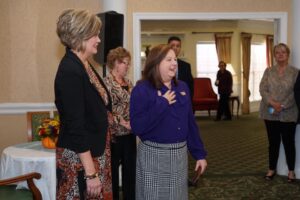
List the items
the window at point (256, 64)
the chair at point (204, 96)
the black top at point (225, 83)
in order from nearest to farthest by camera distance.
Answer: the black top at point (225, 83)
the chair at point (204, 96)
the window at point (256, 64)

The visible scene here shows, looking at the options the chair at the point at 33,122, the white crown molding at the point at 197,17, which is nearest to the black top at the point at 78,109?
the chair at the point at 33,122

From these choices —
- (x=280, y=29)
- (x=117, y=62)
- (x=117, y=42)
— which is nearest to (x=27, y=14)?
(x=117, y=42)

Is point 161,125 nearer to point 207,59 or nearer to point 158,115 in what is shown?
point 158,115

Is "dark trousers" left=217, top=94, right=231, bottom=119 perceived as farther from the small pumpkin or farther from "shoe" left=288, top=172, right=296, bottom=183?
the small pumpkin

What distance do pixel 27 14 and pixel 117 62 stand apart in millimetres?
2007

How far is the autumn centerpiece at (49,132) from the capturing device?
321cm

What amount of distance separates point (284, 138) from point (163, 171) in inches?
111

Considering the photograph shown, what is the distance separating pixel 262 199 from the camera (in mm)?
4148

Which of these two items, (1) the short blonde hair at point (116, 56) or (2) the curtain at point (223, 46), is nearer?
(1) the short blonde hair at point (116, 56)

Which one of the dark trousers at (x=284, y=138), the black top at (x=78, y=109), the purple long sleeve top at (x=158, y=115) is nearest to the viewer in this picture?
the black top at (x=78, y=109)

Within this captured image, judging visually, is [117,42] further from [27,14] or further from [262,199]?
[262,199]

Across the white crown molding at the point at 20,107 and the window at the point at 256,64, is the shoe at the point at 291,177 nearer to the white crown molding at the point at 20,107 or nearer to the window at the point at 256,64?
the white crown molding at the point at 20,107

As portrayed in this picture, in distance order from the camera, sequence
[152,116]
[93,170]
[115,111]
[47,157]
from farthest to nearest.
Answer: [115,111]
[47,157]
[152,116]
[93,170]

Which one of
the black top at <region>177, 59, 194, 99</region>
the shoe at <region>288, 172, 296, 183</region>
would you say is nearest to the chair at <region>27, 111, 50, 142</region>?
the black top at <region>177, 59, 194, 99</region>
